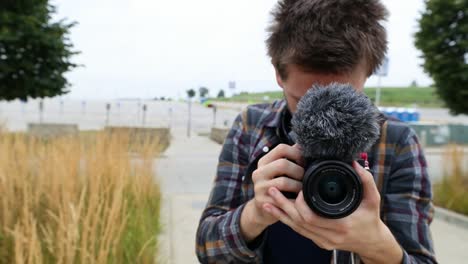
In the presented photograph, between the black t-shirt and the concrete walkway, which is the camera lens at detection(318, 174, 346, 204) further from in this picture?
the concrete walkway

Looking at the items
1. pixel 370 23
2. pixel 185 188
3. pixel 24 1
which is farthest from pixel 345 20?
pixel 24 1

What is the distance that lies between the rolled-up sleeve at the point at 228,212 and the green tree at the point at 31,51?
7.38 metres

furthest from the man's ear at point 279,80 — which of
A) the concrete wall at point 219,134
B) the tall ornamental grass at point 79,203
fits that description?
the concrete wall at point 219,134

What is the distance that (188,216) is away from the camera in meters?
4.84

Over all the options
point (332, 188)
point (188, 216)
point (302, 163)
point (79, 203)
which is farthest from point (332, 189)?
point (188, 216)

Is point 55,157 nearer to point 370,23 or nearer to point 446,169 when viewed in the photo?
point 370,23

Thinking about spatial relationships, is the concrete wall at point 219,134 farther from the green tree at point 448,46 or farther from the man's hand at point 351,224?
the man's hand at point 351,224

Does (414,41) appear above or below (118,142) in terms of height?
above

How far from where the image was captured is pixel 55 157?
3195 mm

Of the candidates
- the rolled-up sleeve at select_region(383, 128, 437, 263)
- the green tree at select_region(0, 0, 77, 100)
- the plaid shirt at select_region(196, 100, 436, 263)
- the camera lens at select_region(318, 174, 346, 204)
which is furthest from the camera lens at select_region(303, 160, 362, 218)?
the green tree at select_region(0, 0, 77, 100)

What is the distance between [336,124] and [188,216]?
4163mm

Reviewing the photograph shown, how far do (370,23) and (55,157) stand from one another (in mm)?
2722

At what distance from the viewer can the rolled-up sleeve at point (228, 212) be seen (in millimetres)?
1139

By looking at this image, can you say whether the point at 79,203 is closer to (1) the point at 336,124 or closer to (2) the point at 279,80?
(2) the point at 279,80
